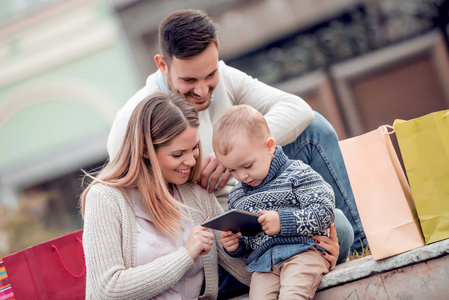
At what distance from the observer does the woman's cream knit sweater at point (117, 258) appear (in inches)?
88.4

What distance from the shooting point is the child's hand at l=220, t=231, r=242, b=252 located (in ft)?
7.79

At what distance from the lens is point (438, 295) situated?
6.95ft

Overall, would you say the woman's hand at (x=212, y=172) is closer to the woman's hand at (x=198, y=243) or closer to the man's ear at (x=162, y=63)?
the woman's hand at (x=198, y=243)

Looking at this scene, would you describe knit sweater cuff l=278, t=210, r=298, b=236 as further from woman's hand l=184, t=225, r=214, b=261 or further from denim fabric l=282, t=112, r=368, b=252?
denim fabric l=282, t=112, r=368, b=252

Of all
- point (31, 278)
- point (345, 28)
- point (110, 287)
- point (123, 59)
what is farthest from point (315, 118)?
point (123, 59)

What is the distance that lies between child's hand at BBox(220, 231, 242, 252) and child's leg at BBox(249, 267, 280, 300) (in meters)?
0.15

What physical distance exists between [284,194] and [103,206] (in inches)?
28.7

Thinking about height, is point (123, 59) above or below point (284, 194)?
above

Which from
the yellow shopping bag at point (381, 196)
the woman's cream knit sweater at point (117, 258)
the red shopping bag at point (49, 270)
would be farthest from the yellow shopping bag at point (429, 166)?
the red shopping bag at point (49, 270)

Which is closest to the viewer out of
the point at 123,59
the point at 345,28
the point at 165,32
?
the point at 165,32

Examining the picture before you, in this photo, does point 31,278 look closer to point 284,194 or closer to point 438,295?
point 284,194

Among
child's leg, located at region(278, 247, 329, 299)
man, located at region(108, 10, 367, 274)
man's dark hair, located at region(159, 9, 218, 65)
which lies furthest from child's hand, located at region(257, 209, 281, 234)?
man's dark hair, located at region(159, 9, 218, 65)

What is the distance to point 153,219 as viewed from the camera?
2439 mm

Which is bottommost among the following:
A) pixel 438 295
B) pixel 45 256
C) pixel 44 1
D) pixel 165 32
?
pixel 438 295
